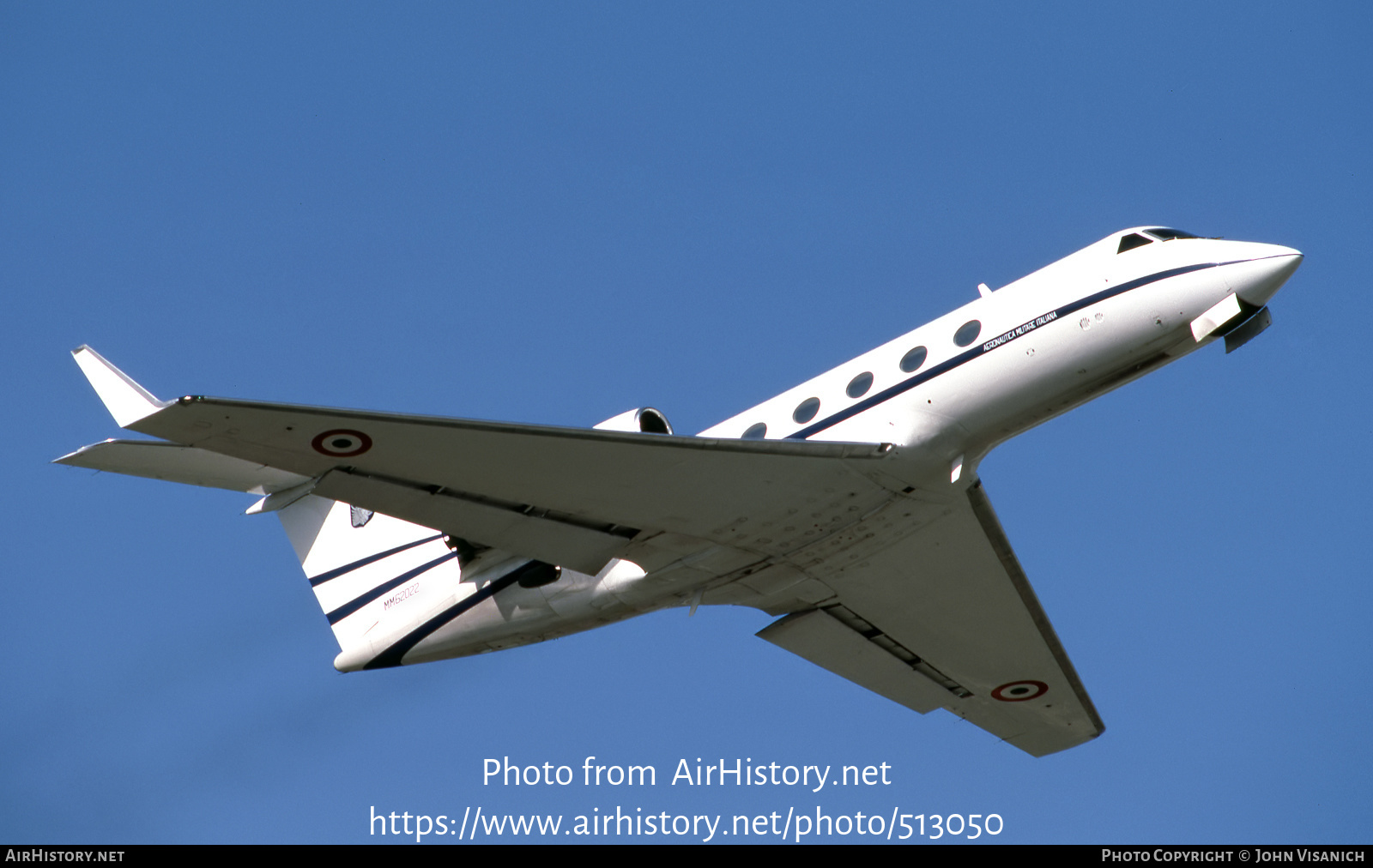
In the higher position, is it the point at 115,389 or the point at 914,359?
the point at 115,389

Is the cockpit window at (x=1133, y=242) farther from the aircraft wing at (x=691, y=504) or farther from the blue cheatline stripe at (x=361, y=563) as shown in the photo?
the blue cheatline stripe at (x=361, y=563)

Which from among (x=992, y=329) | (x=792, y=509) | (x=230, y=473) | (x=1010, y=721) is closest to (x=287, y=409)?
(x=230, y=473)


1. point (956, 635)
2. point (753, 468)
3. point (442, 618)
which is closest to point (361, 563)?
point (442, 618)

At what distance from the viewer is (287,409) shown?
60.2 ft

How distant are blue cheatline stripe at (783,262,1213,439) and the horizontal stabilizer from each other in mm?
8050

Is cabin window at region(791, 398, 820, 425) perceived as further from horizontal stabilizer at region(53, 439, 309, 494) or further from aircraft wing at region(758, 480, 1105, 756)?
horizontal stabilizer at region(53, 439, 309, 494)

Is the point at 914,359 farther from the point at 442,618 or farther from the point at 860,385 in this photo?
the point at 442,618

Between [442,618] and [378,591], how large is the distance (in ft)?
5.94

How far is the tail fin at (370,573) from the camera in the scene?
2531cm

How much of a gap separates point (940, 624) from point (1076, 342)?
6903 millimetres

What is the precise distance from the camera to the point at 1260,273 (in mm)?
21094

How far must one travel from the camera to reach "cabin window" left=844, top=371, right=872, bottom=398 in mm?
22250

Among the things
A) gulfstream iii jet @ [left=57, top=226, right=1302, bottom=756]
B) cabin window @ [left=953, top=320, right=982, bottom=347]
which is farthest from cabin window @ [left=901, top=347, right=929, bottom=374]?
cabin window @ [left=953, top=320, right=982, bottom=347]

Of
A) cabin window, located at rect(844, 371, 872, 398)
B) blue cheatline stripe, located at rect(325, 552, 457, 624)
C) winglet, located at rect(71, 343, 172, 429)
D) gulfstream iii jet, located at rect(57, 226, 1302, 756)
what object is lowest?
gulfstream iii jet, located at rect(57, 226, 1302, 756)
